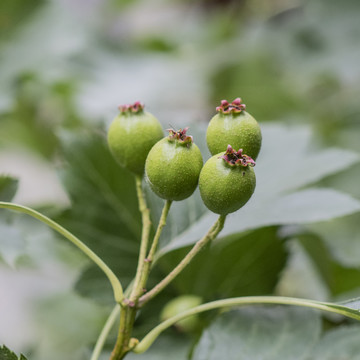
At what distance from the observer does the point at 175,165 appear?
1.47 ft

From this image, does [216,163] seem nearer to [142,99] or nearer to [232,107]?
[232,107]

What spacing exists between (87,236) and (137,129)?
0.72 ft

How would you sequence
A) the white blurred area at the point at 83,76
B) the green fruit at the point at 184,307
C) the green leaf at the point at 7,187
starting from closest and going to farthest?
the green leaf at the point at 7,187
the green fruit at the point at 184,307
the white blurred area at the point at 83,76

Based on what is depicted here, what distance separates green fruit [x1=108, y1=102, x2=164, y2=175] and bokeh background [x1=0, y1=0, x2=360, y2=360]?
16 centimetres

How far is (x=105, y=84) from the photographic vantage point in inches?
60.6

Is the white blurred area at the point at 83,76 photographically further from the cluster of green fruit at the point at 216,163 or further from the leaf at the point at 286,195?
the cluster of green fruit at the point at 216,163

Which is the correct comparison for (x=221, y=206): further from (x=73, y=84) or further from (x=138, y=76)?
(x=138, y=76)

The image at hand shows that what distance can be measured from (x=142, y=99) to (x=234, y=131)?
37.7 inches

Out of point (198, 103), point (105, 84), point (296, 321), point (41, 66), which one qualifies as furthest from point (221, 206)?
point (198, 103)

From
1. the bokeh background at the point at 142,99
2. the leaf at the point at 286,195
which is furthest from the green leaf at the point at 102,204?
the leaf at the point at 286,195

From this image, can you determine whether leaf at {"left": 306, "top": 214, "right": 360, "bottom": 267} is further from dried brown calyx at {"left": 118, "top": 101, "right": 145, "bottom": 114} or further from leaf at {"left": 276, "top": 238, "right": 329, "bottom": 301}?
dried brown calyx at {"left": 118, "top": 101, "right": 145, "bottom": 114}

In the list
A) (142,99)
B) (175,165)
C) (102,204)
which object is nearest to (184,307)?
(102,204)

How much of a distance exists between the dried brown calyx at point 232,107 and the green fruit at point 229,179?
1.9 inches

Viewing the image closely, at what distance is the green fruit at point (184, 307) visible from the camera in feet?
2.19
